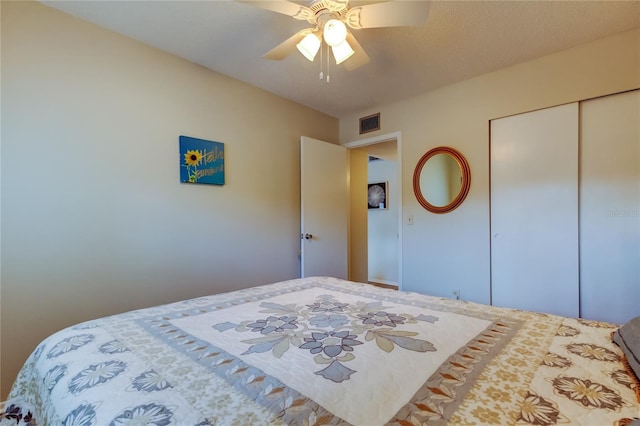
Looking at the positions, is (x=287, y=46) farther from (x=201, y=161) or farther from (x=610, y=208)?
(x=610, y=208)

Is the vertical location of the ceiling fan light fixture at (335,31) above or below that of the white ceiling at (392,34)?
below

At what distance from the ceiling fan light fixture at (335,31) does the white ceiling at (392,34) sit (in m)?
0.37

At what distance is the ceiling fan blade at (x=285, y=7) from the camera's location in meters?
1.38

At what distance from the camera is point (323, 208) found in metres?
3.37

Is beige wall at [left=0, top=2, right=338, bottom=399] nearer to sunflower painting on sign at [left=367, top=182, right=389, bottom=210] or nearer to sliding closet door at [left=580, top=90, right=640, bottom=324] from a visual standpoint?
sliding closet door at [left=580, top=90, right=640, bottom=324]

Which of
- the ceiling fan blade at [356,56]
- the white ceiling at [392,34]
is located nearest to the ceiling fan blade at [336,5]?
the ceiling fan blade at [356,56]

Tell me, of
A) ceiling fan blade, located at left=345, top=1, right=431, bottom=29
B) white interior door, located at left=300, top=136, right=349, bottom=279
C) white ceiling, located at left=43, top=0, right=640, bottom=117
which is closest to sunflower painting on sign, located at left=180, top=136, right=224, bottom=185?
white ceiling, located at left=43, top=0, right=640, bottom=117

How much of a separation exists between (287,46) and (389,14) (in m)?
0.61

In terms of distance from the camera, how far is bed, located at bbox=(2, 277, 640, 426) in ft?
2.03

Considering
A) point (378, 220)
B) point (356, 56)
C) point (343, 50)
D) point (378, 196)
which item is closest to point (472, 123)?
point (356, 56)

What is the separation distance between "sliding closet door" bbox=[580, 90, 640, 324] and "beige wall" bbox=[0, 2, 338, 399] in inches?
108

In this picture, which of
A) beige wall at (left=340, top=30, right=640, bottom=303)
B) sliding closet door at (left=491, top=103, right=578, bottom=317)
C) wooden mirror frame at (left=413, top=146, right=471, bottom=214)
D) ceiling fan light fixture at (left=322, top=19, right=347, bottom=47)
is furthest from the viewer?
wooden mirror frame at (left=413, top=146, right=471, bottom=214)

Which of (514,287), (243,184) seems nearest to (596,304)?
(514,287)

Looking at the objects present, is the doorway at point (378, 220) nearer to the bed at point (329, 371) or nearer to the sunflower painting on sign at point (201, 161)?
the sunflower painting on sign at point (201, 161)
